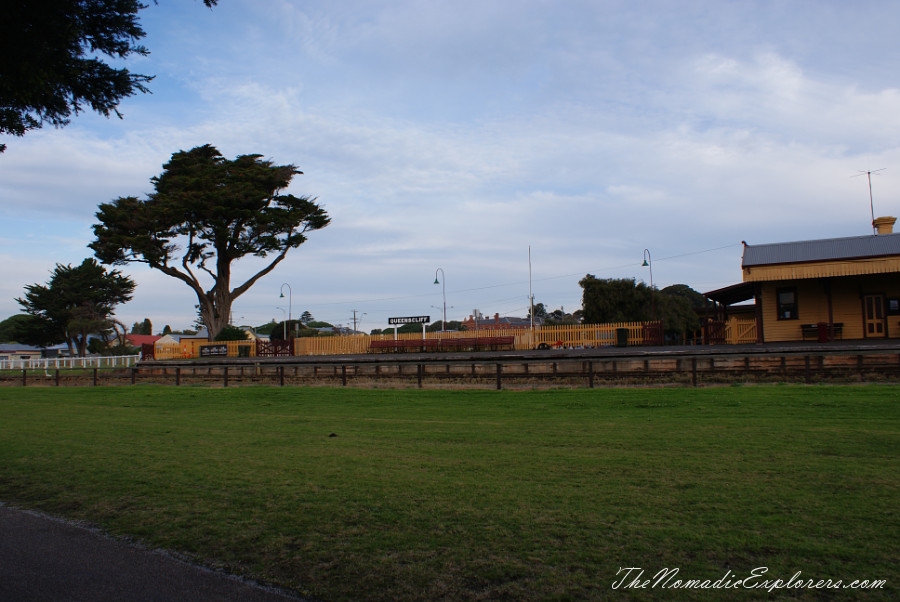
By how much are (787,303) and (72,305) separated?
76227 mm

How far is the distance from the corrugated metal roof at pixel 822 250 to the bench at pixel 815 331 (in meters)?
2.98

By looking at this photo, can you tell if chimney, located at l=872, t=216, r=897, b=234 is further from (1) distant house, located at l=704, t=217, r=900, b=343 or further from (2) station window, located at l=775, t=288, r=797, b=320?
(2) station window, located at l=775, t=288, r=797, b=320

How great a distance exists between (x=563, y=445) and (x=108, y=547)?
19.9 ft

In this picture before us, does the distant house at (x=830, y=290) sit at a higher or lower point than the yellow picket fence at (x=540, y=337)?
higher

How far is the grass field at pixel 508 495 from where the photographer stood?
464 cm

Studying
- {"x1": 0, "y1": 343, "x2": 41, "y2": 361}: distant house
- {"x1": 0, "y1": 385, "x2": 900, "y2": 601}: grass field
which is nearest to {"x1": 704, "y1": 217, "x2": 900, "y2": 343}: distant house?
{"x1": 0, "y1": 385, "x2": 900, "y2": 601}: grass field

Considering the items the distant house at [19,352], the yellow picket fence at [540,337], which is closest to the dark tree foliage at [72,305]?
the distant house at [19,352]

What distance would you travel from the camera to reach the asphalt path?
460 centimetres

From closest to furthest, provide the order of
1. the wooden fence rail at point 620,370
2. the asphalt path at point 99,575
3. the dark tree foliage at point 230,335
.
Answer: the asphalt path at point 99,575
the wooden fence rail at point 620,370
the dark tree foliage at point 230,335

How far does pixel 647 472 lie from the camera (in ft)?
24.7

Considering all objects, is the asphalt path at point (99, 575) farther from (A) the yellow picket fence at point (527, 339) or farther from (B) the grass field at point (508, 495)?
(A) the yellow picket fence at point (527, 339)

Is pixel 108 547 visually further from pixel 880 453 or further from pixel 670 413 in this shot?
pixel 670 413

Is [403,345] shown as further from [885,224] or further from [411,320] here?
[885,224]

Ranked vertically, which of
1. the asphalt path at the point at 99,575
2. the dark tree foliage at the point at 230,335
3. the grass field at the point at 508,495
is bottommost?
the asphalt path at the point at 99,575
